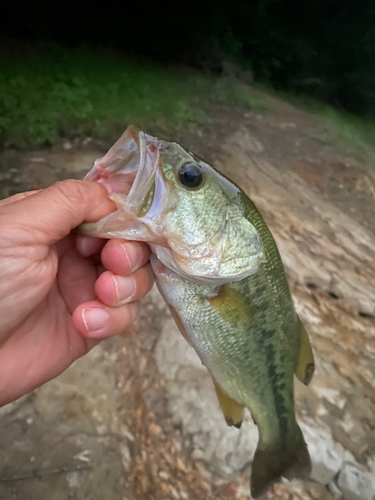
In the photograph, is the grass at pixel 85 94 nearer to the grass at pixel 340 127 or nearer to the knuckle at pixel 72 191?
the grass at pixel 340 127

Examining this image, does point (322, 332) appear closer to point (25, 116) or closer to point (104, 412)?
point (104, 412)

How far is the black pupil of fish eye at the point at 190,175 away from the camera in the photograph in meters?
0.78

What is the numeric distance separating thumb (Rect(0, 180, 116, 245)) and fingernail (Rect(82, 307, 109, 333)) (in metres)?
0.21

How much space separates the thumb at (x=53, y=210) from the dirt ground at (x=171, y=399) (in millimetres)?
1223

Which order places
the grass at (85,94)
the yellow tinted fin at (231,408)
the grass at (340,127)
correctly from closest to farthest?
the yellow tinted fin at (231,408)
the grass at (85,94)
the grass at (340,127)

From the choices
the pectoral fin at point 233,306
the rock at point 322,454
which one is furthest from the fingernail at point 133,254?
the rock at point 322,454

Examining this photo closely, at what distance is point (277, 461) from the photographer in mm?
1229

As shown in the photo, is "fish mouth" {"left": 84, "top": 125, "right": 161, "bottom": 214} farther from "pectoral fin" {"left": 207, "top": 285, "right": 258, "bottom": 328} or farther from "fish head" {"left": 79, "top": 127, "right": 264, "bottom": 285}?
"pectoral fin" {"left": 207, "top": 285, "right": 258, "bottom": 328}

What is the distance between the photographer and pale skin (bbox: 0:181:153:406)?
738 millimetres

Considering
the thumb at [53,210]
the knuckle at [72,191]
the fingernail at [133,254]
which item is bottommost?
the fingernail at [133,254]

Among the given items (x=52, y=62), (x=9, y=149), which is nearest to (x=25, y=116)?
(x=9, y=149)

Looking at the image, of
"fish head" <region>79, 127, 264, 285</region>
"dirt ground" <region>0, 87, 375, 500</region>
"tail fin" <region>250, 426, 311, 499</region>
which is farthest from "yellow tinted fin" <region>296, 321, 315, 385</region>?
"dirt ground" <region>0, 87, 375, 500</region>

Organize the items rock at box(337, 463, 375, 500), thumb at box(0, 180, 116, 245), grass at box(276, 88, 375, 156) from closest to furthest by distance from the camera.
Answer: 1. thumb at box(0, 180, 116, 245)
2. rock at box(337, 463, 375, 500)
3. grass at box(276, 88, 375, 156)

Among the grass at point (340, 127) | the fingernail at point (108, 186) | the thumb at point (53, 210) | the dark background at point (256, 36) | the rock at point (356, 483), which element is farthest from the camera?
the grass at point (340, 127)
